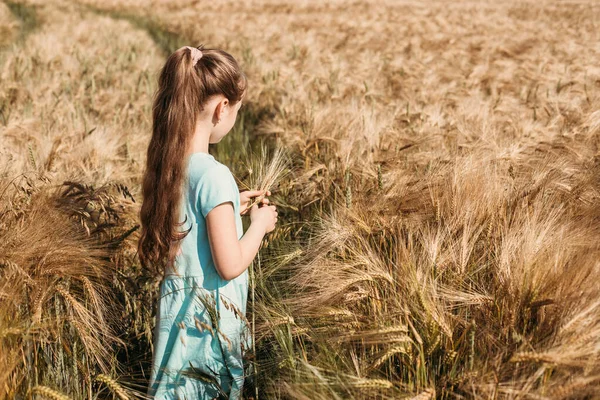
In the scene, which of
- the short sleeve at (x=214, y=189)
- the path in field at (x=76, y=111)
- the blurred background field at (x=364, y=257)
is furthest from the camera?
the path in field at (x=76, y=111)

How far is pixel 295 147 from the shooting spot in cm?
400

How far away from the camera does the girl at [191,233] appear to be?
197 cm

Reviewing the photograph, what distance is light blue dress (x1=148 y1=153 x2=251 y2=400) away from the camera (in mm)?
1972

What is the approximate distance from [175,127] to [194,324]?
71 centimetres

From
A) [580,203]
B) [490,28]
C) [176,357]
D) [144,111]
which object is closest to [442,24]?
[490,28]

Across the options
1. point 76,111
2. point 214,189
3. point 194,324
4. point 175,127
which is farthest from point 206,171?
point 76,111

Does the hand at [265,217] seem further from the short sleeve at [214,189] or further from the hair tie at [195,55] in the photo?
the hair tie at [195,55]

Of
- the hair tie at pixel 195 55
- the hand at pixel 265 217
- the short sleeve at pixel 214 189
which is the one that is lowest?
the hand at pixel 265 217

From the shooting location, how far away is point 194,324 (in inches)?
78.9

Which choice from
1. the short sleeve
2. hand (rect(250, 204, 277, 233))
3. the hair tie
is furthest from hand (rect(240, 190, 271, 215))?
the hair tie

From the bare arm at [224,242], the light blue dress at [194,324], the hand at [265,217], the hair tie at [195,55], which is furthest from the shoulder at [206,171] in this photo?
the hair tie at [195,55]

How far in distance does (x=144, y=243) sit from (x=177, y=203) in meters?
0.21

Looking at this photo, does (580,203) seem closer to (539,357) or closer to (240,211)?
(539,357)

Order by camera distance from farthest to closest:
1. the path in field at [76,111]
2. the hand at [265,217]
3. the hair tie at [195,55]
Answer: the path in field at [76,111], the hand at [265,217], the hair tie at [195,55]
